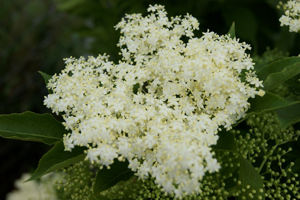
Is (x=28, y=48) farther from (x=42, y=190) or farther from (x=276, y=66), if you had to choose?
(x=276, y=66)

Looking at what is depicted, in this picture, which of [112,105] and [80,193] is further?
[80,193]

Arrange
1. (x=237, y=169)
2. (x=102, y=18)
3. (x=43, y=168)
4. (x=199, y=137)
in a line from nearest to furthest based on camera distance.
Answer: (x=199, y=137)
(x=43, y=168)
(x=237, y=169)
(x=102, y=18)

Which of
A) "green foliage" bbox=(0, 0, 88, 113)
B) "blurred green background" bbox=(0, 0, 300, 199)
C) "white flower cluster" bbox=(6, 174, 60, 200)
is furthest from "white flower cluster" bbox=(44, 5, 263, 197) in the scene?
"green foliage" bbox=(0, 0, 88, 113)

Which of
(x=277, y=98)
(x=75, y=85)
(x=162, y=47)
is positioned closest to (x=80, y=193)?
(x=75, y=85)

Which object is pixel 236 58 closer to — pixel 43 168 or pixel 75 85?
pixel 75 85

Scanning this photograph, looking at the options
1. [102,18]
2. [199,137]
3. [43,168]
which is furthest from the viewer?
[102,18]

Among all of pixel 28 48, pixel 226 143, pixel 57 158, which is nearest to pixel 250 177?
pixel 226 143

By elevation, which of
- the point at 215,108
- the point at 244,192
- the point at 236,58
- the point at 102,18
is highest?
the point at 102,18
